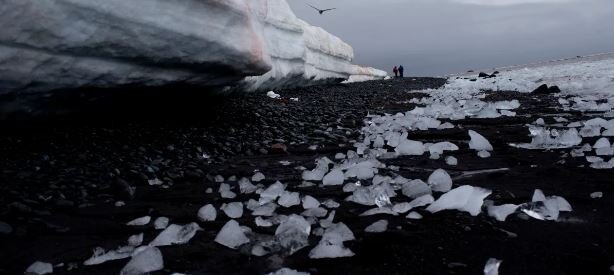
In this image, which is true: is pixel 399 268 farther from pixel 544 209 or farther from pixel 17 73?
pixel 17 73

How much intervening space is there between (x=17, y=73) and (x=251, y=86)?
17.3 ft

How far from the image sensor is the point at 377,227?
2064 millimetres

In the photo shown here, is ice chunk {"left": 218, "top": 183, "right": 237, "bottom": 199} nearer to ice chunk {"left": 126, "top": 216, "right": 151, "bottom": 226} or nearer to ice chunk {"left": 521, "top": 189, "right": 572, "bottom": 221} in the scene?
ice chunk {"left": 126, "top": 216, "right": 151, "bottom": 226}

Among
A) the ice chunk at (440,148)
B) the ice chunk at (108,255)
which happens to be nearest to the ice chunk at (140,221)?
the ice chunk at (108,255)

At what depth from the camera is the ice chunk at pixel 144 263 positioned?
1741mm

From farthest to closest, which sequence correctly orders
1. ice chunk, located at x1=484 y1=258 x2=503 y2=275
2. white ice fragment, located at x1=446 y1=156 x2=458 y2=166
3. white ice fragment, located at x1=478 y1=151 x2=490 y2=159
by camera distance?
1. white ice fragment, located at x1=478 y1=151 x2=490 y2=159
2. white ice fragment, located at x1=446 y1=156 x2=458 y2=166
3. ice chunk, located at x1=484 y1=258 x2=503 y2=275

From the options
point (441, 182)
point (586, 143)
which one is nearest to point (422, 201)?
point (441, 182)

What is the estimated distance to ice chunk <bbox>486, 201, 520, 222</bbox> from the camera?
206 centimetres

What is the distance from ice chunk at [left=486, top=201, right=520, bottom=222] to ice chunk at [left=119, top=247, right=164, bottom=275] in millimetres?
1647

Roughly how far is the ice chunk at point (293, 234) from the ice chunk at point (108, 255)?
2.36ft

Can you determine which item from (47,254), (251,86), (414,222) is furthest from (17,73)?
(251,86)

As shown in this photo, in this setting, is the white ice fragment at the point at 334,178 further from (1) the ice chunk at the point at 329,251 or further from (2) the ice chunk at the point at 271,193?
(1) the ice chunk at the point at 329,251

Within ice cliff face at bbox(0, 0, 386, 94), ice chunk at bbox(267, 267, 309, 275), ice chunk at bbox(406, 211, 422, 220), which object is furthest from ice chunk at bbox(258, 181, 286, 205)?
ice cliff face at bbox(0, 0, 386, 94)

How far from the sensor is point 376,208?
7.75 feet
